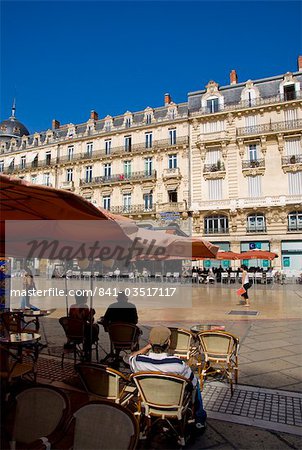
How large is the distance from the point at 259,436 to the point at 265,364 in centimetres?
257

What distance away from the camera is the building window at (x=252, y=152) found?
2983cm

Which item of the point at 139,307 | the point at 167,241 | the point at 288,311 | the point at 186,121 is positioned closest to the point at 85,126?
the point at 186,121

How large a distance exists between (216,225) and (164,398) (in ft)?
90.0

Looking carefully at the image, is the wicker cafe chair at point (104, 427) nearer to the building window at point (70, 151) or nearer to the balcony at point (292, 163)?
the balcony at point (292, 163)

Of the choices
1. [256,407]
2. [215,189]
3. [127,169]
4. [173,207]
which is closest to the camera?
[256,407]

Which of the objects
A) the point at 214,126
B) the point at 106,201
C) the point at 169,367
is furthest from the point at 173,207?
the point at 169,367

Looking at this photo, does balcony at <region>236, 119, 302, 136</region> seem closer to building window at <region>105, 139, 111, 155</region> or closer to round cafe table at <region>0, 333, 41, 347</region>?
building window at <region>105, 139, 111, 155</region>

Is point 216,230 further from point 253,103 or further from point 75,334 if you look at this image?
point 75,334

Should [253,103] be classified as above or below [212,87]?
below

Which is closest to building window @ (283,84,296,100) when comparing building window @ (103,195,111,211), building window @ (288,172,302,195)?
building window @ (288,172,302,195)

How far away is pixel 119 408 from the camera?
2.45m

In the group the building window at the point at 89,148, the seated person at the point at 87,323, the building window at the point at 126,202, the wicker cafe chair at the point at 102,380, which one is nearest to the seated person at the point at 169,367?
the wicker cafe chair at the point at 102,380

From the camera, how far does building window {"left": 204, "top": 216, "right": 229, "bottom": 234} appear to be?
97.7 feet

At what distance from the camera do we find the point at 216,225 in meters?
30.1
